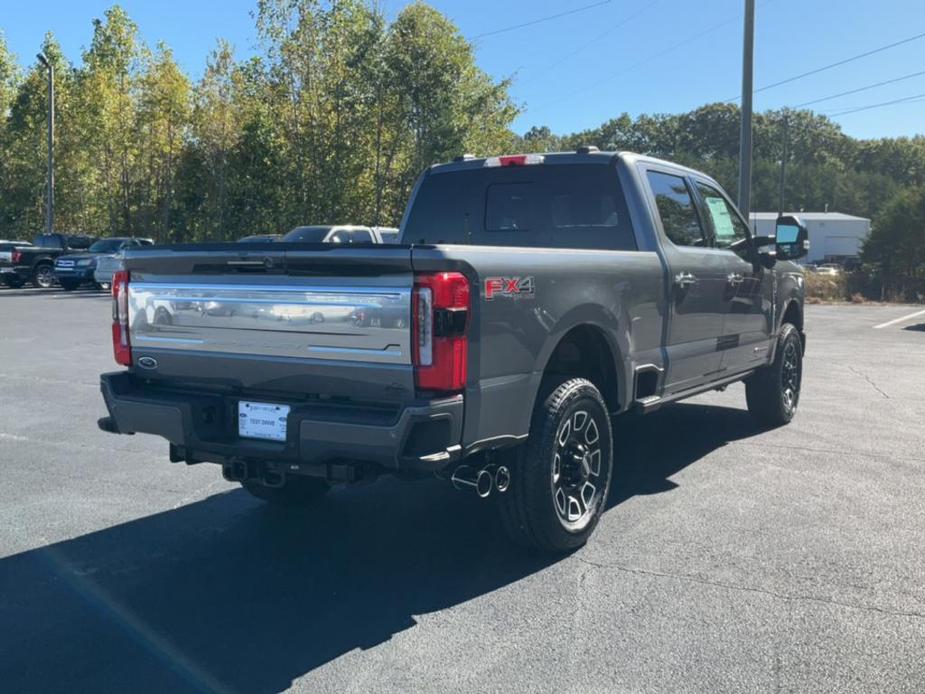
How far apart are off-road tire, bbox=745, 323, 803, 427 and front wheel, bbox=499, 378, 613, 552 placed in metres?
3.34

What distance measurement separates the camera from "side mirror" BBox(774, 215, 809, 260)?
7.51 meters

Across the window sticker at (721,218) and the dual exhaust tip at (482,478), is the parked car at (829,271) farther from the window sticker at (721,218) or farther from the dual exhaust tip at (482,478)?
the dual exhaust tip at (482,478)

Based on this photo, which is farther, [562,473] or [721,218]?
[721,218]

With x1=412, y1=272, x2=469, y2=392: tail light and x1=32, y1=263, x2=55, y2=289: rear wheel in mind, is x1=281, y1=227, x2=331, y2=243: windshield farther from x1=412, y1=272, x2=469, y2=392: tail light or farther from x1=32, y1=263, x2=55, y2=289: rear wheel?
x1=32, y1=263, x2=55, y2=289: rear wheel

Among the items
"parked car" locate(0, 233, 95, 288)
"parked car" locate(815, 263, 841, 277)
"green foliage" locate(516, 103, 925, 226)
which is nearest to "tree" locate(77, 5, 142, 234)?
"parked car" locate(0, 233, 95, 288)

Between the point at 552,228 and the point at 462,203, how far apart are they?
0.72 m

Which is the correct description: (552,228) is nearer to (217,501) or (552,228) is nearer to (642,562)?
(642,562)

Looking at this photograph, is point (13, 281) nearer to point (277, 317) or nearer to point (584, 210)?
point (584, 210)

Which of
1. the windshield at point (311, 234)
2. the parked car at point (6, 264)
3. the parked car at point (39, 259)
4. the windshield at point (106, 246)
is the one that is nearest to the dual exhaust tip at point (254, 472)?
the windshield at point (311, 234)

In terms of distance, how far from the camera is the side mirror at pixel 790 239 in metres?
7.51

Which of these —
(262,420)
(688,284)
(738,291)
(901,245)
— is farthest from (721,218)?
(901,245)

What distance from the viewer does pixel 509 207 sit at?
6246 mm

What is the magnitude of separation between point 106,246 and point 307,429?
1132 inches

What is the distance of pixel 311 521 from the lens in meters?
5.41
